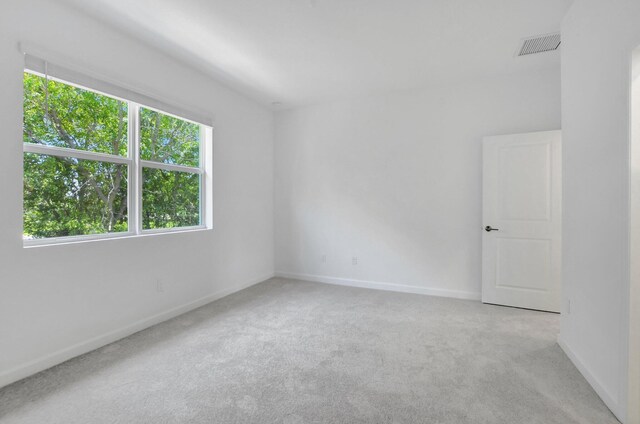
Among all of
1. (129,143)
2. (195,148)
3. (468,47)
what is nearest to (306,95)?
(195,148)

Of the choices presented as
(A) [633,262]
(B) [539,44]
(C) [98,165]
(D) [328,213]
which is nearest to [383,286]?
(D) [328,213]

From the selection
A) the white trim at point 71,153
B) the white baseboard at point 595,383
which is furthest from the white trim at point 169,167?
the white baseboard at point 595,383

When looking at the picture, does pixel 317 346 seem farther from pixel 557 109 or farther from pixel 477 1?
pixel 557 109

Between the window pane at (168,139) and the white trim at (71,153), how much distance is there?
0.25m

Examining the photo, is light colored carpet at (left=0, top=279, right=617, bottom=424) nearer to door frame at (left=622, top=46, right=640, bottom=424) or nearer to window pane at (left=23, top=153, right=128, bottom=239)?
door frame at (left=622, top=46, right=640, bottom=424)

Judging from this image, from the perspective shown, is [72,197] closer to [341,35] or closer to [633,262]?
[341,35]

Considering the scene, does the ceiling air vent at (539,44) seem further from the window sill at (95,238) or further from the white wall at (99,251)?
the window sill at (95,238)

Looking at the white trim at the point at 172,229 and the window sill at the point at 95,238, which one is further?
the white trim at the point at 172,229

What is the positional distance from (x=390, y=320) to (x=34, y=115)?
11.4ft

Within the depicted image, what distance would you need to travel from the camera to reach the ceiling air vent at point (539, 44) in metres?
2.71

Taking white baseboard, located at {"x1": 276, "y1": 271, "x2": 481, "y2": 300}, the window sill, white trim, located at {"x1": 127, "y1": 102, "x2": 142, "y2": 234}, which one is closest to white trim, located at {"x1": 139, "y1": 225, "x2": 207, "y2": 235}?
the window sill

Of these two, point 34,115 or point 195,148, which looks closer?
point 34,115

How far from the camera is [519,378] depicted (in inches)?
78.5

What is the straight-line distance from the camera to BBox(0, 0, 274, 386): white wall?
1.95 m
